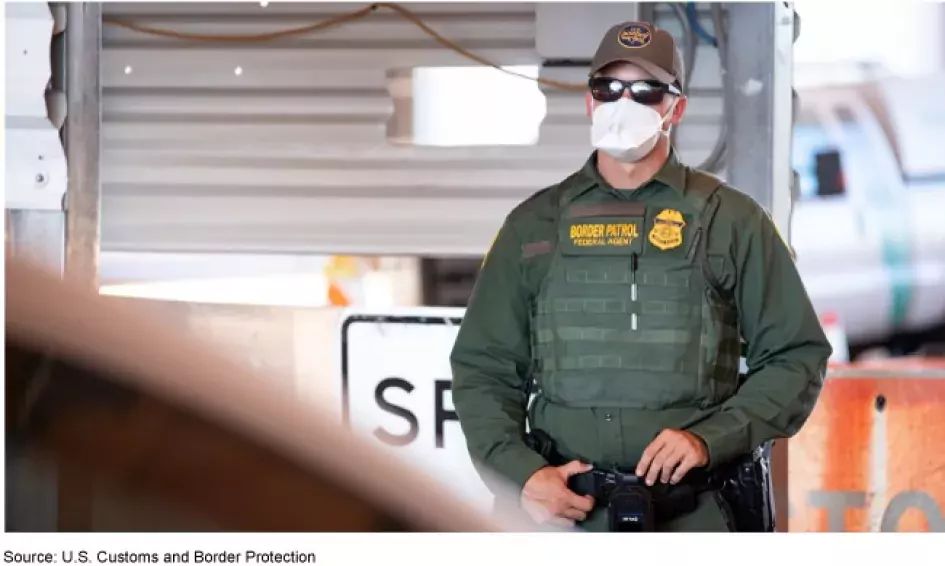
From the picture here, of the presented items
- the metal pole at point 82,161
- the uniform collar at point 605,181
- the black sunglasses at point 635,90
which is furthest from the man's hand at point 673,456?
the metal pole at point 82,161

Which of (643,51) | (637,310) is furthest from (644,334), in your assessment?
(643,51)

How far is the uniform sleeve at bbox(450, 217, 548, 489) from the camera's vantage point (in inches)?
71.3

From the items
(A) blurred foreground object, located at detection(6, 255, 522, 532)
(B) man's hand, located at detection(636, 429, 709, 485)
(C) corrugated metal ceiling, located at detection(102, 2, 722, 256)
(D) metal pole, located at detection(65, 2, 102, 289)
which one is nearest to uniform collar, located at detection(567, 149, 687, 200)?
(B) man's hand, located at detection(636, 429, 709, 485)

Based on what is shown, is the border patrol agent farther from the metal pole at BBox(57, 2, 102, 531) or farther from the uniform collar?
the metal pole at BBox(57, 2, 102, 531)

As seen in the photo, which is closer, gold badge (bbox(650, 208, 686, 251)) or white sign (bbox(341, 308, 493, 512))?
gold badge (bbox(650, 208, 686, 251))

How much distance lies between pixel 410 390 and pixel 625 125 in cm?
80

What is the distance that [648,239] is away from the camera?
1.79 metres

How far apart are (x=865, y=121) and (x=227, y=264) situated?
1312 millimetres

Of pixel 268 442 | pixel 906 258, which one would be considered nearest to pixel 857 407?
pixel 906 258

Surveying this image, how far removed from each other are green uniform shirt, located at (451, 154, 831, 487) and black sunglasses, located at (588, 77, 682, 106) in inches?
4.1

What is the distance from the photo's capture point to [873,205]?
2275 mm

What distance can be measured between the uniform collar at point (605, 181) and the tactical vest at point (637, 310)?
0.02m

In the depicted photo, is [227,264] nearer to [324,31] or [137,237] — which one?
[137,237]
